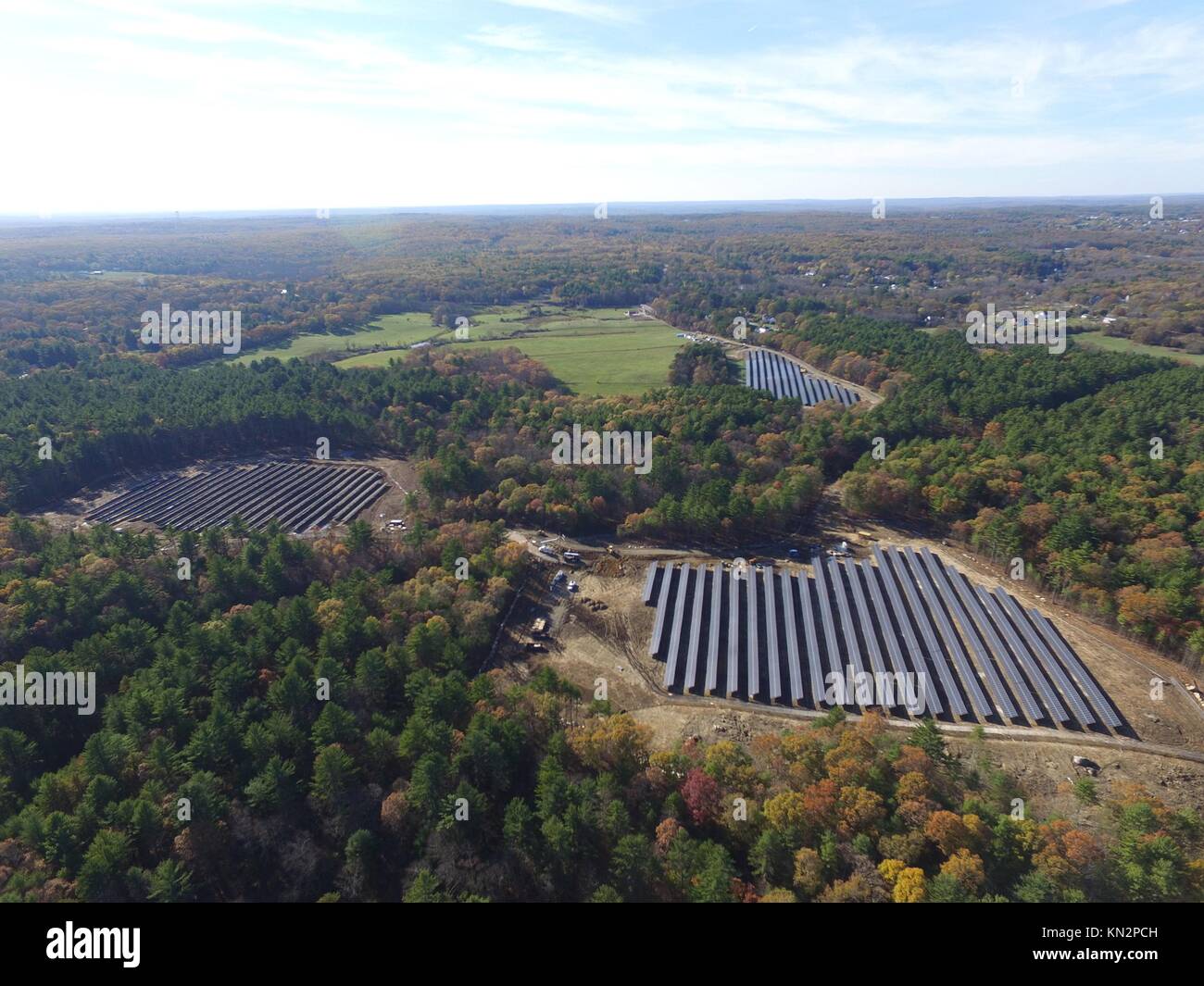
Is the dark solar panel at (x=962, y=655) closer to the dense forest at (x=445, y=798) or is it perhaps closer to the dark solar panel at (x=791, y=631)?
the dense forest at (x=445, y=798)

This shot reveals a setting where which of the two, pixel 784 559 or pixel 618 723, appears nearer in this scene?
pixel 618 723

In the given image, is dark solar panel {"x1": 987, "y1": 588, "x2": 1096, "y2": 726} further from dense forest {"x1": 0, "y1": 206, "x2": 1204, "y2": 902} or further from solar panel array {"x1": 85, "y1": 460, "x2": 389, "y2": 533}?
solar panel array {"x1": 85, "y1": 460, "x2": 389, "y2": 533}

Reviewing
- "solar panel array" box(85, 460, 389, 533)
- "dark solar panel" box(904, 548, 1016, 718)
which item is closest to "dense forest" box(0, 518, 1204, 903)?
"dark solar panel" box(904, 548, 1016, 718)

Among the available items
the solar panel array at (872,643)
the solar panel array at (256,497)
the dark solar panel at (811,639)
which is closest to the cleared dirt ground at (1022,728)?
the solar panel array at (872,643)

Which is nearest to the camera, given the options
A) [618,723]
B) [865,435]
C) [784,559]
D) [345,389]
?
[618,723]

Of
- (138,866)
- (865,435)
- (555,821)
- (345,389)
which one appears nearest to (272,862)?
(138,866)

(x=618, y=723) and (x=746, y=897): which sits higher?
(x=618, y=723)
